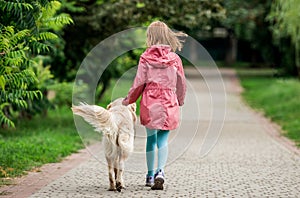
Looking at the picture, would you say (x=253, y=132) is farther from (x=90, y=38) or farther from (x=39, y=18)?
(x=39, y=18)

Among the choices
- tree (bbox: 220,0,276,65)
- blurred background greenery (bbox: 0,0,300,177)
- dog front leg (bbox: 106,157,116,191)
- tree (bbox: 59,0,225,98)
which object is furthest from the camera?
tree (bbox: 220,0,276,65)

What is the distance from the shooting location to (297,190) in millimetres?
9023

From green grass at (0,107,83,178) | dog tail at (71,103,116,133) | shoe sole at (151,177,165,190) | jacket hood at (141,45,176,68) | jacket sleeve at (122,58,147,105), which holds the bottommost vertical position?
green grass at (0,107,83,178)

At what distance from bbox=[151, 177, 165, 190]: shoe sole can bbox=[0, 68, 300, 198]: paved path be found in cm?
10

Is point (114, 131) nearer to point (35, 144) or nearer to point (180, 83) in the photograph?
point (180, 83)

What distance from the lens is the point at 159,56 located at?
8828mm

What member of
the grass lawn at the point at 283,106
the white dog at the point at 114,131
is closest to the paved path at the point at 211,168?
the white dog at the point at 114,131

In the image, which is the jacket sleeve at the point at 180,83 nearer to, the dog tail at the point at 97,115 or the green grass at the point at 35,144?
the dog tail at the point at 97,115

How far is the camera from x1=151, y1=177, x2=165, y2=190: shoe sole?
8.84m

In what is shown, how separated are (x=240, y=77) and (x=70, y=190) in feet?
132

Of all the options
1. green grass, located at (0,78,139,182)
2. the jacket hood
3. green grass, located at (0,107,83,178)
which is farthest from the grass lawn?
the jacket hood

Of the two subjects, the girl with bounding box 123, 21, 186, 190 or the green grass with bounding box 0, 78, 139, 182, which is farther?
the green grass with bounding box 0, 78, 139, 182

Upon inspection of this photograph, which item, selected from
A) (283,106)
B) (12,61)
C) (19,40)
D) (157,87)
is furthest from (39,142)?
(283,106)

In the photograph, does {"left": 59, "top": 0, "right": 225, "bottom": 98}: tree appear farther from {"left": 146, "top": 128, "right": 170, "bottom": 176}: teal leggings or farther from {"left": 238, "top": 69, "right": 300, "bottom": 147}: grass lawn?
{"left": 146, "top": 128, "right": 170, "bottom": 176}: teal leggings
